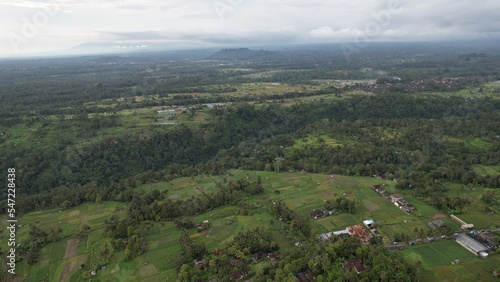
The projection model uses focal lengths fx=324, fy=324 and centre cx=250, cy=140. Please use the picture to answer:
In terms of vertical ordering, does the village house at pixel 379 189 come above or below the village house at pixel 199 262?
above

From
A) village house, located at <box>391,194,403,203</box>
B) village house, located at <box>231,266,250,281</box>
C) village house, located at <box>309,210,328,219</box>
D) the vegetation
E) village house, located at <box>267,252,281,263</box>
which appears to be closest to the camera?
village house, located at <box>231,266,250,281</box>

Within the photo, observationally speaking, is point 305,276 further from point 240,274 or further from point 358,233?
point 358,233

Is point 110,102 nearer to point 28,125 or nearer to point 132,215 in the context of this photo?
point 28,125

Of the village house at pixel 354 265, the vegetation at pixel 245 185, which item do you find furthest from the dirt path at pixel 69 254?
the village house at pixel 354 265

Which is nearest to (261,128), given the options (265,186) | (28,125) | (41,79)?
(265,186)

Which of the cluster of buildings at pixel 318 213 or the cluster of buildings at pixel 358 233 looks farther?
the cluster of buildings at pixel 318 213

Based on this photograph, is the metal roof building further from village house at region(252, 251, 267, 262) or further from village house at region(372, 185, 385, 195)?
village house at region(252, 251, 267, 262)

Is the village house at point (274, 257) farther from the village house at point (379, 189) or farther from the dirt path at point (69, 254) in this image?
the village house at point (379, 189)

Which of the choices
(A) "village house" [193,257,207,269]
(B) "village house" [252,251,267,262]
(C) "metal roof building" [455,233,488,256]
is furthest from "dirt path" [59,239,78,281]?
(C) "metal roof building" [455,233,488,256]
